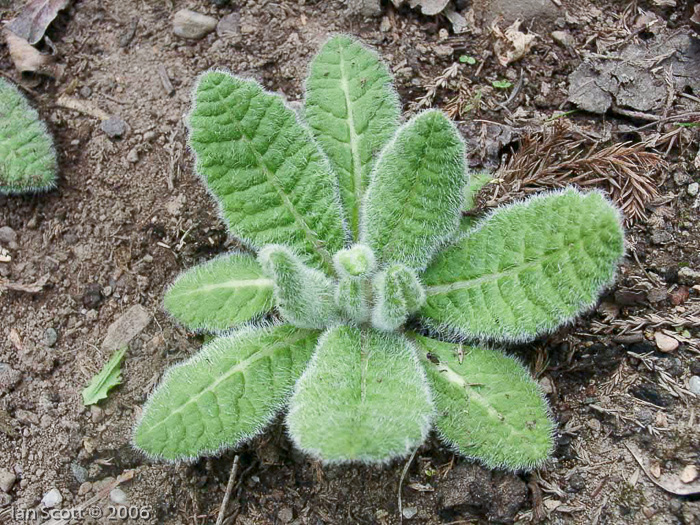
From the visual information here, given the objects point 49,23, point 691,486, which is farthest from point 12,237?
point 691,486

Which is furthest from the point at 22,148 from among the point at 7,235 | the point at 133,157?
the point at 133,157

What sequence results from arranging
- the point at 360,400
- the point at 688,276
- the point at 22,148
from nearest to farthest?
the point at 360,400 < the point at 688,276 < the point at 22,148

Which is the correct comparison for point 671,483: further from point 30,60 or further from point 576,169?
point 30,60

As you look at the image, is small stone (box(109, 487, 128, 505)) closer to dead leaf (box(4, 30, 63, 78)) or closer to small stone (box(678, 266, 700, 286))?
dead leaf (box(4, 30, 63, 78))

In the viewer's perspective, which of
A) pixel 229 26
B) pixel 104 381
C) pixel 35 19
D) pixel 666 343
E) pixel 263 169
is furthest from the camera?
pixel 35 19

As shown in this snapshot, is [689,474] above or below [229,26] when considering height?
below

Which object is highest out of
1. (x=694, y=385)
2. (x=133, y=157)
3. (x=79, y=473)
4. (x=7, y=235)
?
(x=133, y=157)
